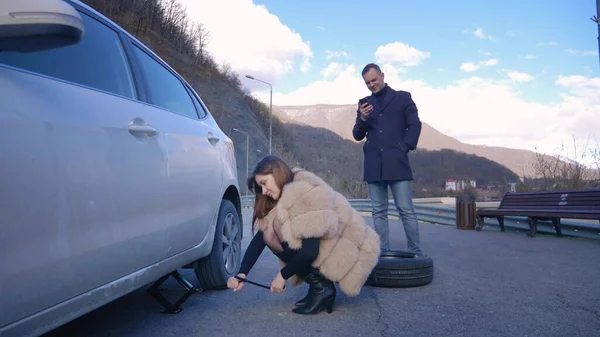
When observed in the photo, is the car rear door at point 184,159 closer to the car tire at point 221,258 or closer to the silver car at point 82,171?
the silver car at point 82,171

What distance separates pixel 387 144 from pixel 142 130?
9.54 feet

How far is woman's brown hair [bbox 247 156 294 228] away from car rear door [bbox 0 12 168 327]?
2.44ft

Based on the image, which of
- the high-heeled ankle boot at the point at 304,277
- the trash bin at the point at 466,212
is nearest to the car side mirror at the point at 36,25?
the high-heeled ankle boot at the point at 304,277

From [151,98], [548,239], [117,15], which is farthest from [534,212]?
[117,15]

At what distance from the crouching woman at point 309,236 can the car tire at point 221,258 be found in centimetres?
50

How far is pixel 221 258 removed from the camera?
389 cm

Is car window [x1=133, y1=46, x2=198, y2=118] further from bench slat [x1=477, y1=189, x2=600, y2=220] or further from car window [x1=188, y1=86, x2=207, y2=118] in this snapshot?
bench slat [x1=477, y1=189, x2=600, y2=220]

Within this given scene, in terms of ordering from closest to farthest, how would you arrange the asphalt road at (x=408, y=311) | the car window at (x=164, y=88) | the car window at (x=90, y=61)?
1. the car window at (x=90, y=61)
2. the asphalt road at (x=408, y=311)
3. the car window at (x=164, y=88)

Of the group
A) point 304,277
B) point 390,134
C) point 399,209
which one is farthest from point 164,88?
point 399,209

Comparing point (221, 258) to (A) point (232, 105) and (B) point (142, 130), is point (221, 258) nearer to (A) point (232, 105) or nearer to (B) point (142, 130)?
(B) point (142, 130)

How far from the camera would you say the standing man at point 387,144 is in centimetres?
491

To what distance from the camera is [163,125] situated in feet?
9.73

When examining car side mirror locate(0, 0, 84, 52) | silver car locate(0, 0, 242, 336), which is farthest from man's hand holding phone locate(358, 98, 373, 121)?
car side mirror locate(0, 0, 84, 52)

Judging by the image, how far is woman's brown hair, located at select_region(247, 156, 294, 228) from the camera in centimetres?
332
